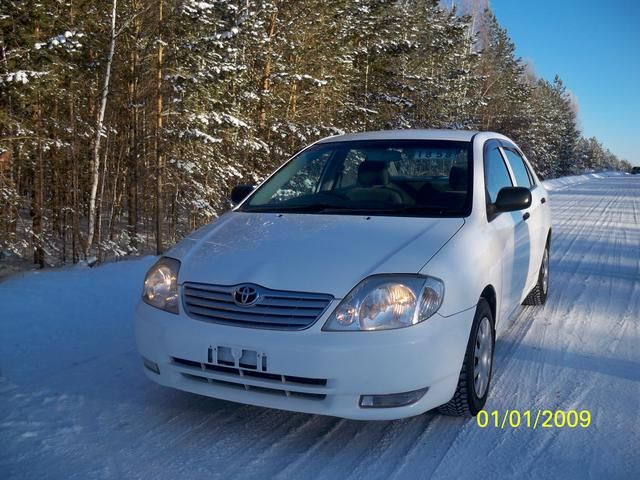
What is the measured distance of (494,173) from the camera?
415cm

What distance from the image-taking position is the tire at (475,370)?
9.77ft

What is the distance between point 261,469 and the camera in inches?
100

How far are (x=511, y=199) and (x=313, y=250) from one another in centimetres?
153

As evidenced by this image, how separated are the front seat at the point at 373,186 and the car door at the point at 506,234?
663mm

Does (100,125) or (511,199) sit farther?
(100,125)

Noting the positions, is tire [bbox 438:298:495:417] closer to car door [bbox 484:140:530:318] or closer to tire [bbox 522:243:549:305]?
car door [bbox 484:140:530:318]

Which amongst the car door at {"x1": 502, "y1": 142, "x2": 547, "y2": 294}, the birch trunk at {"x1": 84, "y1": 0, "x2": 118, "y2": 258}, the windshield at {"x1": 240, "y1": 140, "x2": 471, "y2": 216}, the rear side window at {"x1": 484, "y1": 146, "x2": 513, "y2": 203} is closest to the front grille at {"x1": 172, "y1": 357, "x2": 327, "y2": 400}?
the windshield at {"x1": 240, "y1": 140, "x2": 471, "y2": 216}

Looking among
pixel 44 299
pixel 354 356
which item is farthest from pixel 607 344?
pixel 44 299

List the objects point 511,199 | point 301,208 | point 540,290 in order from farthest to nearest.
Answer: point 540,290
point 301,208
point 511,199

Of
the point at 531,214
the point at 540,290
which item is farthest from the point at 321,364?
the point at 540,290

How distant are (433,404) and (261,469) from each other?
891 millimetres

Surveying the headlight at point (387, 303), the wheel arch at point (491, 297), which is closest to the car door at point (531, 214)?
the wheel arch at point (491, 297)
